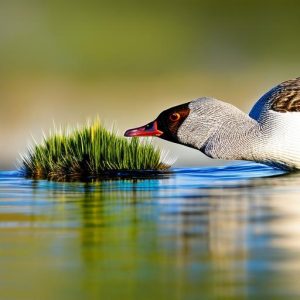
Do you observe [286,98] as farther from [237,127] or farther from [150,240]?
[150,240]

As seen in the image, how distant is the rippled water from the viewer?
5.42m

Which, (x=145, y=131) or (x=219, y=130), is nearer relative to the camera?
(x=145, y=131)

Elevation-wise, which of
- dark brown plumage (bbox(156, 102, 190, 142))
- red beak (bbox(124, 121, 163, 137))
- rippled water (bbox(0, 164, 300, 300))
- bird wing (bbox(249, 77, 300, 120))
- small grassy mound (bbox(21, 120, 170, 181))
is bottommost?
rippled water (bbox(0, 164, 300, 300))

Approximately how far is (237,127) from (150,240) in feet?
18.1

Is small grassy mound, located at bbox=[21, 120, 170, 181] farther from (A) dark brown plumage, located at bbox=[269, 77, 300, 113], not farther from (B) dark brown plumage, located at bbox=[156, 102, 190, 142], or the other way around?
(A) dark brown plumage, located at bbox=[269, 77, 300, 113]

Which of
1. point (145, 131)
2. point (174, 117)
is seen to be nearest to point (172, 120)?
point (174, 117)

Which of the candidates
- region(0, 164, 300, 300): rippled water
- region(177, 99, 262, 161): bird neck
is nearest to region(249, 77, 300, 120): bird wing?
region(177, 99, 262, 161): bird neck

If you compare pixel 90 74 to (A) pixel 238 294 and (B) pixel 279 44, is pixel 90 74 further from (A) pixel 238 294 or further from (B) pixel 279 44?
(A) pixel 238 294

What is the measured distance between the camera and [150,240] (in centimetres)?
662

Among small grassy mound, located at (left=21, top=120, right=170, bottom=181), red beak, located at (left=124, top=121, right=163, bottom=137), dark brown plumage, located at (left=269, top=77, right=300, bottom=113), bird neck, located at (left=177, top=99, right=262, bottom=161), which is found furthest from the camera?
bird neck, located at (left=177, top=99, right=262, bottom=161)

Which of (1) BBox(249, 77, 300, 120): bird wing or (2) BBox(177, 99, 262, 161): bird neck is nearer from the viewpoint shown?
(1) BBox(249, 77, 300, 120): bird wing

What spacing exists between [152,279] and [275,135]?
6.21 m

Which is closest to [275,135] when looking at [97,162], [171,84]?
[97,162]

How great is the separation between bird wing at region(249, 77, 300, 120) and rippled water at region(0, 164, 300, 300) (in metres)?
1.86
